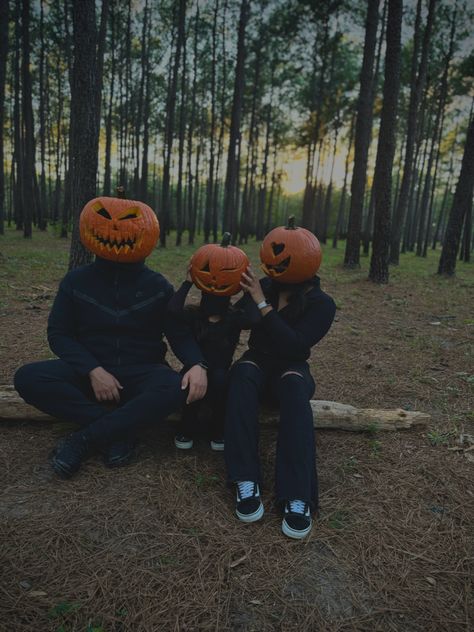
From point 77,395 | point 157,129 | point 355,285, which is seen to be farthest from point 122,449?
point 157,129

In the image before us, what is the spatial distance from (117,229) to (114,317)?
2.17 feet

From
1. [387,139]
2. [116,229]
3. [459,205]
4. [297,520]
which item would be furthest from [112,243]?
[459,205]

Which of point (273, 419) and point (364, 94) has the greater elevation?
point (364, 94)

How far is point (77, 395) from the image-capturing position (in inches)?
110

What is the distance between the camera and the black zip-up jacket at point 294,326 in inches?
109

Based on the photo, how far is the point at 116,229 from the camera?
288 cm

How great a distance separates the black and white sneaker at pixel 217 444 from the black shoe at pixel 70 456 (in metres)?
0.92

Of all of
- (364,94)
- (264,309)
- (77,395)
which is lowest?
(77,395)

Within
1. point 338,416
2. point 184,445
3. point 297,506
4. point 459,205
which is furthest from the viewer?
point 459,205

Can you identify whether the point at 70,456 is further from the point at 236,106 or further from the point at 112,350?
the point at 236,106

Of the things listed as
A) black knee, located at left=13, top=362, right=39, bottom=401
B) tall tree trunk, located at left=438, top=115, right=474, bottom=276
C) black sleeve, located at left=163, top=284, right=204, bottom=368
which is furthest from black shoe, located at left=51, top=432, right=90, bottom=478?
tall tree trunk, located at left=438, top=115, right=474, bottom=276

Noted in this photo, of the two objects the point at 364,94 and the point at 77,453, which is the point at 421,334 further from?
the point at 364,94

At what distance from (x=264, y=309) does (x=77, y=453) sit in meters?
1.64

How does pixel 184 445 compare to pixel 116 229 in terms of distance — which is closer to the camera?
pixel 116 229
